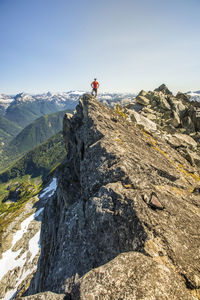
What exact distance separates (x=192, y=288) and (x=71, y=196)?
18.5 meters

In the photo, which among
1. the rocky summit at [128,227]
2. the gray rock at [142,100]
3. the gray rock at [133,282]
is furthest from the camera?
the gray rock at [142,100]

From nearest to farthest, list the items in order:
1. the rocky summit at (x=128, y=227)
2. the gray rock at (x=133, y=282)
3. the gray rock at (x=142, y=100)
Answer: the gray rock at (x=133, y=282)
the rocky summit at (x=128, y=227)
the gray rock at (x=142, y=100)

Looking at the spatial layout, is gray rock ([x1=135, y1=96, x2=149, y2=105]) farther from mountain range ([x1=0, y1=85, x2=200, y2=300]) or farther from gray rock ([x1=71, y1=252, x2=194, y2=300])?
gray rock ([x1=71, y1=252, x2=194, y2=300])

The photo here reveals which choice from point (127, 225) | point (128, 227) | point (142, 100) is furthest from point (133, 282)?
point (142, 100)

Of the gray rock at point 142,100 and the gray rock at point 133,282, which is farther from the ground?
the gray rock at point 142,100

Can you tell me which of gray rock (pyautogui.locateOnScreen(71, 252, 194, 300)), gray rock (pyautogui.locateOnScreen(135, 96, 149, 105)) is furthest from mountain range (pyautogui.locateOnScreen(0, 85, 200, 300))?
gray rock (pyautogui.locateOnScreen(135, 96, 149, 105))

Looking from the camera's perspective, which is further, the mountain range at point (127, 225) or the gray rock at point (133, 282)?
the mountain range at point (127, 225)

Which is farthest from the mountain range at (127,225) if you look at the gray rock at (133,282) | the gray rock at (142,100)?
the gray rock at (142,100)

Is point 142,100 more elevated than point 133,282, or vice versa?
point 142,100

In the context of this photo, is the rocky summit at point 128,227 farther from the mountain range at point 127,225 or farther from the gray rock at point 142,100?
the gray rock at point 142,100

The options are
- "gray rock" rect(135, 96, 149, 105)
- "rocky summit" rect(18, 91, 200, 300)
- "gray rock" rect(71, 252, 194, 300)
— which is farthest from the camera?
"gray rock" rect(135, 96, 149, 105)

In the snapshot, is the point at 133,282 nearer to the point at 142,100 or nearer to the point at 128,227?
the point at 128,227

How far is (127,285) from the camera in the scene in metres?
6.35

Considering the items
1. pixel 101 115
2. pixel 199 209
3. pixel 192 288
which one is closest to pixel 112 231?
pixel 192 288
